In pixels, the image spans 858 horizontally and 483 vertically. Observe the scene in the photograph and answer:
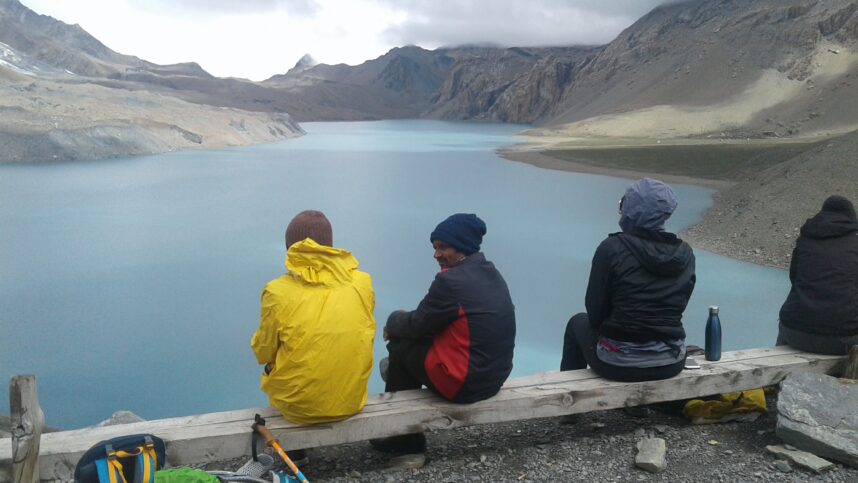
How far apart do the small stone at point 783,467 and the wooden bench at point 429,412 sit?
482 mm

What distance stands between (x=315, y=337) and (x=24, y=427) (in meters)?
1.04

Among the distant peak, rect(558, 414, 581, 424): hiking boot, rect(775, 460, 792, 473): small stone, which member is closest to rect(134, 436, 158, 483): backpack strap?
rect(558, 414, 581, 424): hiking boot

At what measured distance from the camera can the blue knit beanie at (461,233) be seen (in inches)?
120

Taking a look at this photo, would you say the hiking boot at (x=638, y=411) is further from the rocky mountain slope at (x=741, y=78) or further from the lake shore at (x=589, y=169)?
the rocky mountain slope at (x=741, y=78)

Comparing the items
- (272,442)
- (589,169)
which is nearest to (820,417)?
(272,442)

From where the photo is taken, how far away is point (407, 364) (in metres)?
3.28

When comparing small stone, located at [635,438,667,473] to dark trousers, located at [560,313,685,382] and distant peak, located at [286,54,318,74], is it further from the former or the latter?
distant peak, located at [286,54,318,74]

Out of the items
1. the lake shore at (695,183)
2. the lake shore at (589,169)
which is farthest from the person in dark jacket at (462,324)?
the lake shore at (589,169)

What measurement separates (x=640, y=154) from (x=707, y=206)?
1357 centimetres

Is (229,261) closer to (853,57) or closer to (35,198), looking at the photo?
(35,198)

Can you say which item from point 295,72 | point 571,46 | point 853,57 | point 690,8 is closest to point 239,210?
point 853,57

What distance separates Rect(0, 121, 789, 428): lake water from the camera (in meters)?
6.20

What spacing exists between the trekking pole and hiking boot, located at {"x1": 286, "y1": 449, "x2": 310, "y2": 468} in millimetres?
307

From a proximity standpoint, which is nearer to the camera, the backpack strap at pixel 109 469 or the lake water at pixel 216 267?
the backpack strap at pixel 109 469
